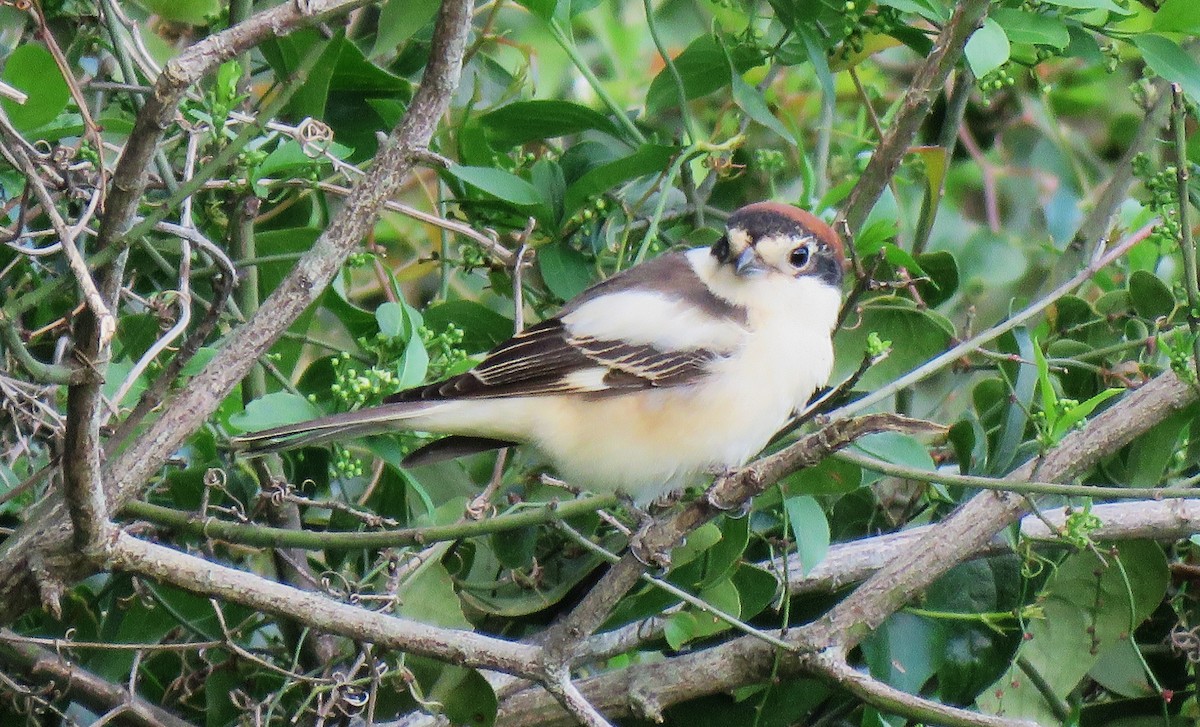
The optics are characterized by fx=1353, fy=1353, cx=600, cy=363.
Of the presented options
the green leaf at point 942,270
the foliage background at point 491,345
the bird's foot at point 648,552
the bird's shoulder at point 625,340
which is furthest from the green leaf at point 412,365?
the green leaf at point 942,270

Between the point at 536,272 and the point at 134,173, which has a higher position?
the point at 134,173

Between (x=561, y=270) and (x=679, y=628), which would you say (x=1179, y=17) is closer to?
(x=561, y=270)

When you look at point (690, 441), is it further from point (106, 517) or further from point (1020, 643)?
point (106, 517)

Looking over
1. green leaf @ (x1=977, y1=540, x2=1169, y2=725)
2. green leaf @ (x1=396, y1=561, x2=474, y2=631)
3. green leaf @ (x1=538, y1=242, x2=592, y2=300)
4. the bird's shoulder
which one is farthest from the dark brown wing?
green leaf @ (x1=977, y1=540, x2=1169, y2=725)

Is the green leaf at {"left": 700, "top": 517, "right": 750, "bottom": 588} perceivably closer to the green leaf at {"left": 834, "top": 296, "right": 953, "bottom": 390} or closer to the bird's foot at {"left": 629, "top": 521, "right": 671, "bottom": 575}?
the bird's foot at {"left": 629, "top": 521, "right": 671, "bottom": 575}

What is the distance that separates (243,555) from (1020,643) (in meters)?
1.63

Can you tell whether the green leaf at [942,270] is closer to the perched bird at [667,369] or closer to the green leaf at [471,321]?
the perched bird at [667,369]

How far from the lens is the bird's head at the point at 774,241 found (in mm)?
3002

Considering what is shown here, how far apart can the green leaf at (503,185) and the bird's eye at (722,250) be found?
0.45 meters

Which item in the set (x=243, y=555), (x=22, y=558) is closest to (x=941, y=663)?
(x=243, y=555)

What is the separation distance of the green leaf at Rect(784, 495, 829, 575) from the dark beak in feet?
1.99

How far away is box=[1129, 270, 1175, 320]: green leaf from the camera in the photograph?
9.50 ft

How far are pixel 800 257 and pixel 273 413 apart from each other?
127cm

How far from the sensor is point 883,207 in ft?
9.43
